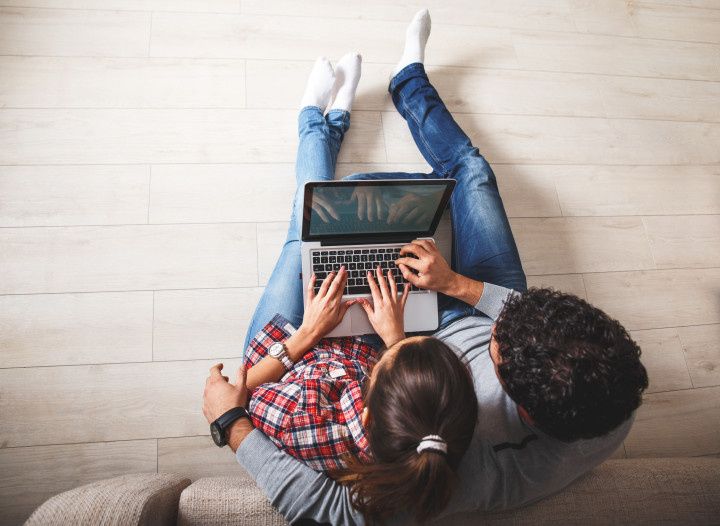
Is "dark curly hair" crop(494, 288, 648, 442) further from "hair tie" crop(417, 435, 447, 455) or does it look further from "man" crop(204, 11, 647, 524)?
"hair tie" crop(417, 435, 447, 455)

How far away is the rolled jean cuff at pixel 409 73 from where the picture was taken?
62.1 inches

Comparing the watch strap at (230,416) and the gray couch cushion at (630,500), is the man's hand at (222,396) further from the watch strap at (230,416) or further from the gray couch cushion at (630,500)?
the gray couch cushion at (630,500)

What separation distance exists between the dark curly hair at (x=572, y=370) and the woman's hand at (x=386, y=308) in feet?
1.01

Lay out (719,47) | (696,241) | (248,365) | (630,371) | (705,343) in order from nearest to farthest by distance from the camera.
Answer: (630,371), (248,365), (705,343), (696,241), (719,47)

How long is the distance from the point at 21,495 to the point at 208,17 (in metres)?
1.58

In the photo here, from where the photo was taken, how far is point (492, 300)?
44.4 inches

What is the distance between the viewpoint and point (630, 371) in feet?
2.53

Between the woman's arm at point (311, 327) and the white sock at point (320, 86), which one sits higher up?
the white sock at point (320, 86)

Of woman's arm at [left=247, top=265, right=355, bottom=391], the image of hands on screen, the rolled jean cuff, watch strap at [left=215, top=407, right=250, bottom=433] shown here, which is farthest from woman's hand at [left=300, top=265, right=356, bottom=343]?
the rolled jean cuff

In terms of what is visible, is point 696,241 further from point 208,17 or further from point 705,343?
point 208,17

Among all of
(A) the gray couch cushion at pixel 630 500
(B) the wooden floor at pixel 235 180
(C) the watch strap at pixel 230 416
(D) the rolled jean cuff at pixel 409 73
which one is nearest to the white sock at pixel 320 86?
(B) the wooden floor at pixel 235 180

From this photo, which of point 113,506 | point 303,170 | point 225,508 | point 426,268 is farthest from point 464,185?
point 113,506

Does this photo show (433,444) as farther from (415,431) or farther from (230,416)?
(230,416)

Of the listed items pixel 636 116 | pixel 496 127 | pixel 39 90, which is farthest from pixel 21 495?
pixel 636 116
